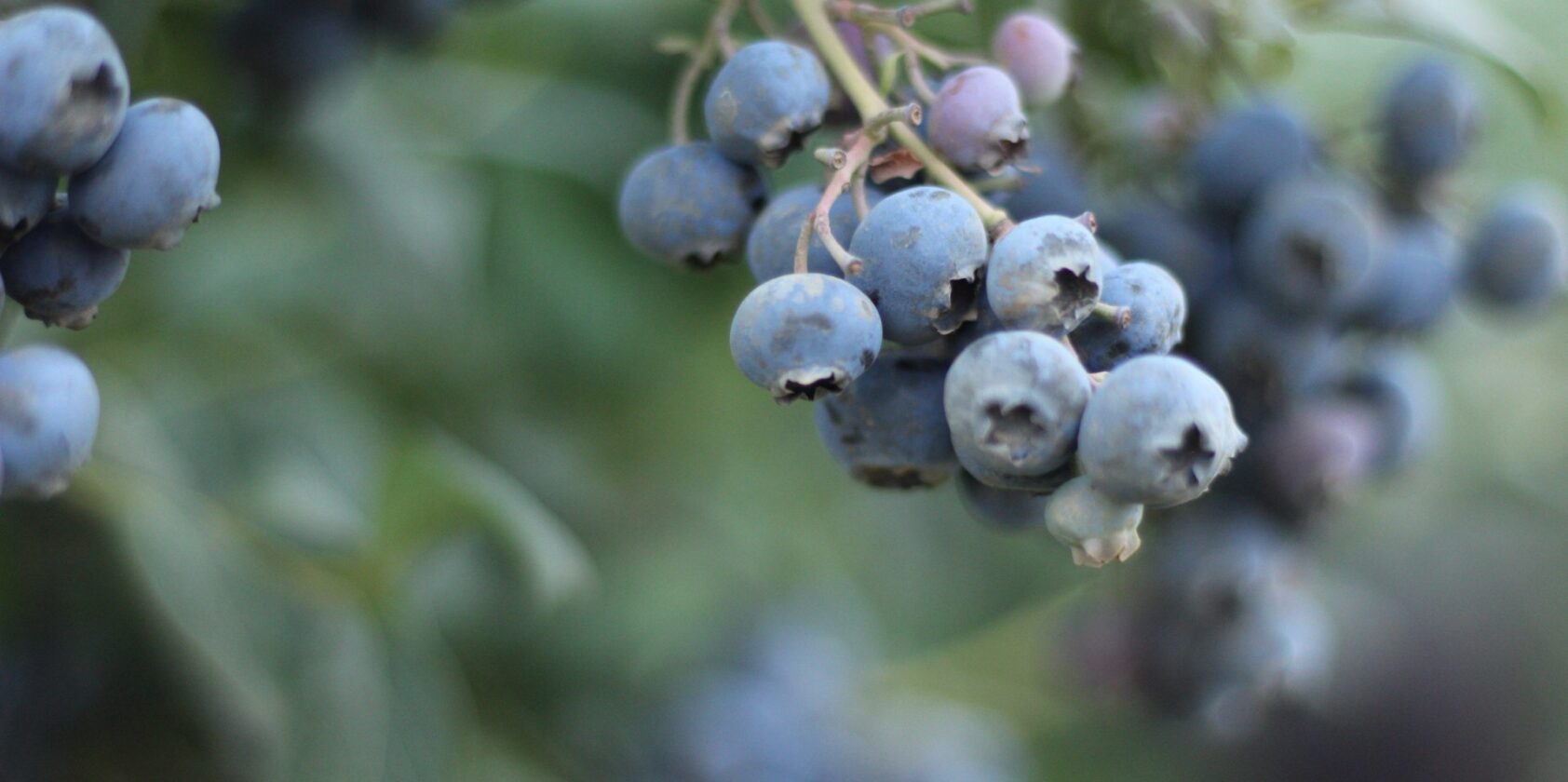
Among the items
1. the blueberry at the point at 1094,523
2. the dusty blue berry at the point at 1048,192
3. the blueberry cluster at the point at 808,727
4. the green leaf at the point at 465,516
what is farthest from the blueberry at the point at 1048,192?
the blueberry cluster at the point at 808,727

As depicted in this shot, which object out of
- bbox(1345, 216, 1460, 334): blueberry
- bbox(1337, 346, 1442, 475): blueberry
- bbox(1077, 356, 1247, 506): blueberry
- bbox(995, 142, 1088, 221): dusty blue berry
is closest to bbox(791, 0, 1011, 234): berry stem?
bbox(1077, 356, 1247, 506): blueberry

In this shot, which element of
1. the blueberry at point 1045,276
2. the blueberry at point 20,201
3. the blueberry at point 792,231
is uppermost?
the blueberry at point 1045,276

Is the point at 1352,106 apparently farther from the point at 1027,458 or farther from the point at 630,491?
the point at 1027,458

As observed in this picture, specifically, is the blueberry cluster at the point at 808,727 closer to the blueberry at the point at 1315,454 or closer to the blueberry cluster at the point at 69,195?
the blueberry at the point at 1315,454

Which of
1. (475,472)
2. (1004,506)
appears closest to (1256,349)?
(1004,506)

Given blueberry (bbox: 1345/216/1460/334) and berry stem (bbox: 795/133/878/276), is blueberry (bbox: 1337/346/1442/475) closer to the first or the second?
blueberry (bbox: 1345/216/1460/334)

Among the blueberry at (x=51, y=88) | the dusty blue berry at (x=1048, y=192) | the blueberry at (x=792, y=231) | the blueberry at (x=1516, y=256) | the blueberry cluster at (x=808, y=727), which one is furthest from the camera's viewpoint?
the blueberry cluster at (x=808, y=727)

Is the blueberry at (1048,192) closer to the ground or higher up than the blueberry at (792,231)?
closer to the ground

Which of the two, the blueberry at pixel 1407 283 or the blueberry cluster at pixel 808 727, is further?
the blueberry cluster at pixel 808 727
